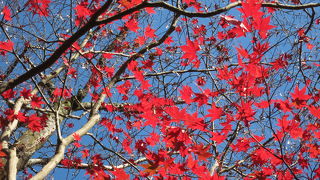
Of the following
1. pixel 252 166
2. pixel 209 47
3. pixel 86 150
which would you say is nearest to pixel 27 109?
pixel 86 150

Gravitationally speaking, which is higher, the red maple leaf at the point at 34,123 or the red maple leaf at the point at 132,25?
the red maple leaf at the point at 132,25

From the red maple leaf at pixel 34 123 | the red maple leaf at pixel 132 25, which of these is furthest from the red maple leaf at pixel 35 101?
the red maple leaf at pixel 132 25

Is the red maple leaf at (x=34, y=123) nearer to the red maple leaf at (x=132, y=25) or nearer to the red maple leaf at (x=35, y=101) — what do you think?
the red maple leaf at (x=35, y=101)

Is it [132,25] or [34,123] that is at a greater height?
[132,25]

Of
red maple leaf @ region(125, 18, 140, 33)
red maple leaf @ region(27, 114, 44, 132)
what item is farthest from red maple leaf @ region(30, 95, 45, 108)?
red maple leaf @ region(125, 18, 140, 33)

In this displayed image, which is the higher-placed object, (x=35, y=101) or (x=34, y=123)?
(x=35, y=101)

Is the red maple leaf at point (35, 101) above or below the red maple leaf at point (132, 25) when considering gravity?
below

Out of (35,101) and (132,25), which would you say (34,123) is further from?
(132,25)

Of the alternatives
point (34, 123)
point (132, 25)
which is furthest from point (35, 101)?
point (132, 25)

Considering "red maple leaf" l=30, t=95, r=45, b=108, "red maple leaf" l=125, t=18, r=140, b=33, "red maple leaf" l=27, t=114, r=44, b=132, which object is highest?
"red maple leaf" l=125, t=18, r=140, b=33

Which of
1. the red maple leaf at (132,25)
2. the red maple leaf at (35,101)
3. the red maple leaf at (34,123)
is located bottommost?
the red maple leaf at (34,123)

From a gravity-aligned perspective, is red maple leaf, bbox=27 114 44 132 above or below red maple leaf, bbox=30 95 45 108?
below

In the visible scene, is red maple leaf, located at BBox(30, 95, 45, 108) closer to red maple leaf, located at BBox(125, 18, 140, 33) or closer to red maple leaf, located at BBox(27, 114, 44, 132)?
red maple leaf, located at BBox(27, 114, 44, 132)

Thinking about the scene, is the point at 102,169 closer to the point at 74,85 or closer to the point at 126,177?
the point at 126,177
